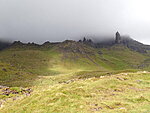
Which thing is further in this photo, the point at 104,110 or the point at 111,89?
the point at 111,89

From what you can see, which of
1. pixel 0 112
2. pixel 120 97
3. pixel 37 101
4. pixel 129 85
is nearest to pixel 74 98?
pixel 37 101

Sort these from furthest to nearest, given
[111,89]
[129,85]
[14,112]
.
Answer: [129,85]
[111,89]
[14,112]

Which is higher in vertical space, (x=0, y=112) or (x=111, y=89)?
(x=111, y=89)

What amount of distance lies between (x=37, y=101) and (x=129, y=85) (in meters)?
22.2

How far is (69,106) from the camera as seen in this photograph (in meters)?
22.2

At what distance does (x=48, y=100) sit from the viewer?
83.1 feet

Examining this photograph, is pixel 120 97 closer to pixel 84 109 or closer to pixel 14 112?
pixel 84 109

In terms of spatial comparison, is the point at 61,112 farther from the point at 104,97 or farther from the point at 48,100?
the point at 104,97

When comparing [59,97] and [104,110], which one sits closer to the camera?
[104,110]

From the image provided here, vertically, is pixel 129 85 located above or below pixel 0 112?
above

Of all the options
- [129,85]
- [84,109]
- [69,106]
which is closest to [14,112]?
[69,106]

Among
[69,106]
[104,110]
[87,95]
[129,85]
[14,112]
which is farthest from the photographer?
[129,85]

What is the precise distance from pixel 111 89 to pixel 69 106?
1395 cm

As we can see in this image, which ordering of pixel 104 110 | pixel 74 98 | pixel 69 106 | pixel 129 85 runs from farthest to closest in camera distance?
1. pixel 129 85
2. pixel 74 98
3. pixel 69 106
4. pixel 104 110
